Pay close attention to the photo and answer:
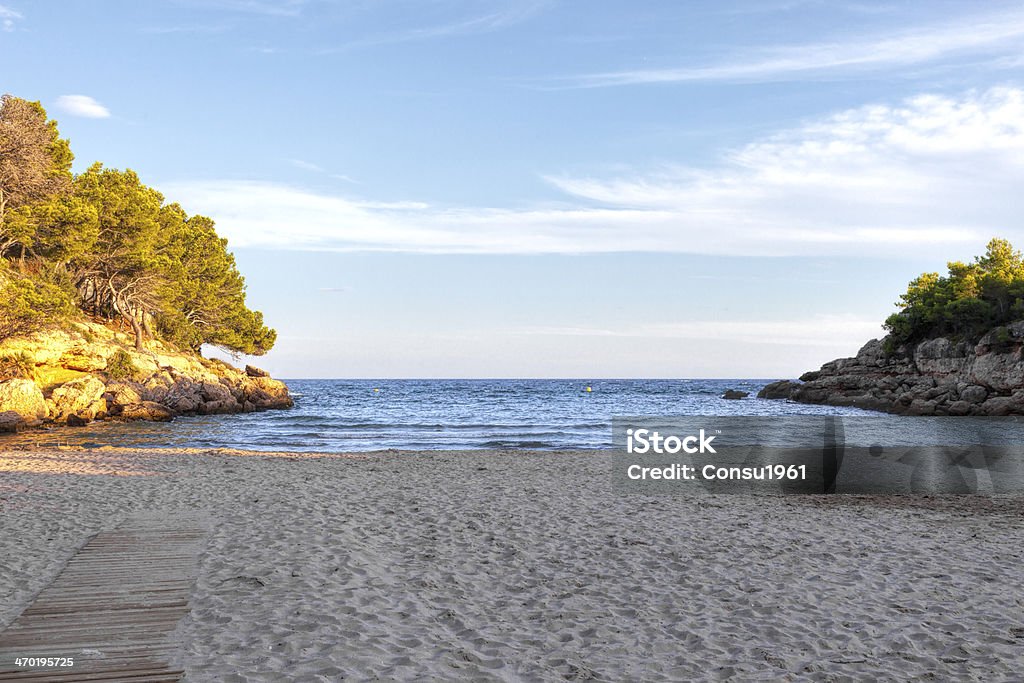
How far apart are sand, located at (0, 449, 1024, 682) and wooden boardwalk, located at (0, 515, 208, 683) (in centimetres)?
23

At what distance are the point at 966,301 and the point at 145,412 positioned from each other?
5979 centimetres

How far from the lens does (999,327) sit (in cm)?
5066

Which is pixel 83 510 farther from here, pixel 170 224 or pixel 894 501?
pixel 170 224

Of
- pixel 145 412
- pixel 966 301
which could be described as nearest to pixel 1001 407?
pixel 966 301

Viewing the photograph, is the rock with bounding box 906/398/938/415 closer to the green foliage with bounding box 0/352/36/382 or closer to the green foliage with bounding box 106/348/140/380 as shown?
the green foliage with bounding box 106/348/140/380

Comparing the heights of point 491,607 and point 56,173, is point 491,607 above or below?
below

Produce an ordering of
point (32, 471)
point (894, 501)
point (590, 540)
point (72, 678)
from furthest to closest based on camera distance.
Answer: point (32, 471)
point (894, 501)
point (590, 540)
point (72, 678)

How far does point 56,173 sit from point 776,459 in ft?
A: 125

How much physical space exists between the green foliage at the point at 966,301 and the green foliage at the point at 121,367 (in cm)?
5932

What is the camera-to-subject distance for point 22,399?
28.8 metres

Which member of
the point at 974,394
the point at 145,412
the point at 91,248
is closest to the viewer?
the point at 145,412

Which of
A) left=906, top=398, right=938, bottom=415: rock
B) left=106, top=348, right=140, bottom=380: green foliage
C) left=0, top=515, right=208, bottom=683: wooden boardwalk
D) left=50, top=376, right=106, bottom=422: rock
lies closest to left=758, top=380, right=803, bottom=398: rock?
left=906, top=398, right=938, bottom=415: rock

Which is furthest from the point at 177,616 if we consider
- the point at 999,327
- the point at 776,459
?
the point at 999,327

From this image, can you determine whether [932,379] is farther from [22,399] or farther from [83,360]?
[22,399]
